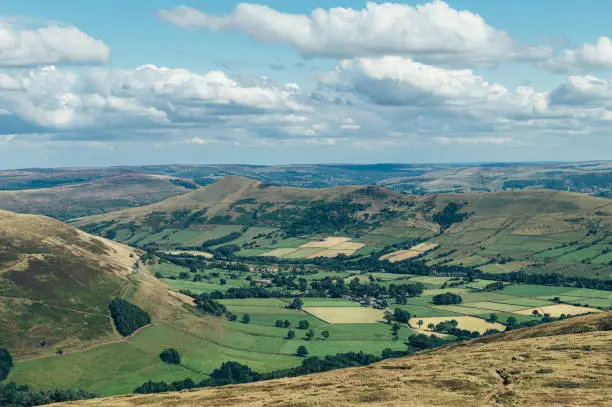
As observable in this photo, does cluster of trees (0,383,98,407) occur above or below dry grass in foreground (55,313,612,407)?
below

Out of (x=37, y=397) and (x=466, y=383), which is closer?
(x=466, y=383)

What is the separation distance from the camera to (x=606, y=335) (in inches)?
4870

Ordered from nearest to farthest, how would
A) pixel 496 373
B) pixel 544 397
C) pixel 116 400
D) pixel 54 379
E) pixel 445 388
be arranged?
pixel 544 397 → pixel 445 388 → pixel 496 373 → pixel 116 400 → pixel 54 379

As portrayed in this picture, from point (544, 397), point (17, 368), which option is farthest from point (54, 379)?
point (544, 397)

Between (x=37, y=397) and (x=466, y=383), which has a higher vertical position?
(x=466, y=383)

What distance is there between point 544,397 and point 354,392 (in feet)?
96.1

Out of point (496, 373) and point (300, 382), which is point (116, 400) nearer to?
point (300, 382)

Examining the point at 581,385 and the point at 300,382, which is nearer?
the point at 581,385

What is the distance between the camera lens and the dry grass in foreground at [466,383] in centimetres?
8919

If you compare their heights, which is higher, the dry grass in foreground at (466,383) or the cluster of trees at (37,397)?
the dry grass in foreground at (466,383)

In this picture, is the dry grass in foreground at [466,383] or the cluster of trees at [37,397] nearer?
the dry grass in foreground at [466,383]

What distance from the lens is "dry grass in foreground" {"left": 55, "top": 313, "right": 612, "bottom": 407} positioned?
89.2 meters

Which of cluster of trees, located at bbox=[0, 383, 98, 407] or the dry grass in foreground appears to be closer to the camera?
the dry grass in foreground

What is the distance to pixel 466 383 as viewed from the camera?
323 feet
